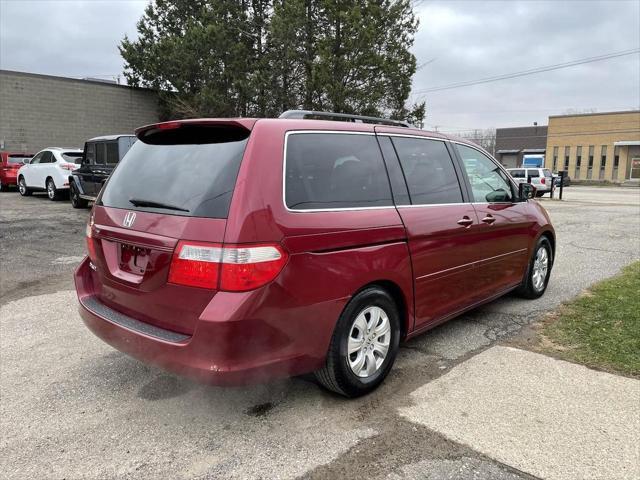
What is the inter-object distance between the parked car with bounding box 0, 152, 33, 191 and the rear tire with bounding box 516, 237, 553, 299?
2043cm

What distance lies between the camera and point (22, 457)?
8.89 ft

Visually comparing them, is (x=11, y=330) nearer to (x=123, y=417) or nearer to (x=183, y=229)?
(x=123, y=417)

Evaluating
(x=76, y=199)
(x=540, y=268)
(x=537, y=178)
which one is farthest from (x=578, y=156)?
(x=540, y=268)

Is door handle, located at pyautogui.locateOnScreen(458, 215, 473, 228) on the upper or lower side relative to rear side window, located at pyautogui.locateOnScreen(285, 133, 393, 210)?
lower

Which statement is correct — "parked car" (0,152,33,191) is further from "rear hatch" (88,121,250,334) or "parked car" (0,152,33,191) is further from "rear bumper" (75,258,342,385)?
"rear bumper" (75,258,342,385)

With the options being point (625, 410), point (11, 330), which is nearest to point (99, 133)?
point (11, 330)

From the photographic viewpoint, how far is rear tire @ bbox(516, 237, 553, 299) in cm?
545

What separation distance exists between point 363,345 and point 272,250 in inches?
40.7

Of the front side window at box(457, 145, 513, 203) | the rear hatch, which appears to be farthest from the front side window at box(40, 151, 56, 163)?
the front side window at box(457, 145, 513, 203)

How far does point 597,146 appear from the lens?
5834 centimetres

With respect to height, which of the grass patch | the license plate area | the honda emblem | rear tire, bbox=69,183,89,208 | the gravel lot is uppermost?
the honda emblem

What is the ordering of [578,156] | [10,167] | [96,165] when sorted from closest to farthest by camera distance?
[96,165] → [10,167] → [578,156]

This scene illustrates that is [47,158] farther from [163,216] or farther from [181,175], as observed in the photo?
[163,216]

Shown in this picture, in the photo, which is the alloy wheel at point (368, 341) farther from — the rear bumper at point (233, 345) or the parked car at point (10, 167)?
the parked car at point (10, 167)
